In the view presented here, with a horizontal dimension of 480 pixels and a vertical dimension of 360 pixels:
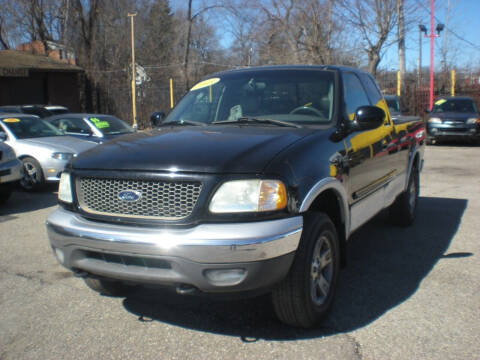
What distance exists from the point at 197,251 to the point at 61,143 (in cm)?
768

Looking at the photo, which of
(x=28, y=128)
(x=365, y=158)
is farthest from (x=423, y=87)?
(x=365, y=158)

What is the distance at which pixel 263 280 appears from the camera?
2.88 metres

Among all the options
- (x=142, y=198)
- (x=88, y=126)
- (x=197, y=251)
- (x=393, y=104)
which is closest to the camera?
(x=197, y=251)

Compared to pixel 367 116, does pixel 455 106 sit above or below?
above

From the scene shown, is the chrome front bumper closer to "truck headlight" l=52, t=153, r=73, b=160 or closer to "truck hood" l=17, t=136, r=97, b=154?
"truck headlight" l=52, t=153, r=73, b=160

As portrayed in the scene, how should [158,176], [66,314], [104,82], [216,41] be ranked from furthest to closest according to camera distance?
[216,41] < [104,82] < [66,314] < [158,176]

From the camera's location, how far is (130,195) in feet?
10.1

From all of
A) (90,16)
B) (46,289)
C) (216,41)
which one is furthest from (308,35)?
(46,289)

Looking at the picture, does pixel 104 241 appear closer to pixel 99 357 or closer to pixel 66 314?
pixel 99 357

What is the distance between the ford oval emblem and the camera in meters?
3.06

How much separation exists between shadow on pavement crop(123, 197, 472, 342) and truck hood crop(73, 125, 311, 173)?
118 cm

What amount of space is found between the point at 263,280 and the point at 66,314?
1.70m

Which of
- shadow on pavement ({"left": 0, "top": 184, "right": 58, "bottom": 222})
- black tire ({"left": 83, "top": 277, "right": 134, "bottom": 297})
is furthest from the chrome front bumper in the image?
shadow on pavement ({"left": 0, "top": 184, "right": 58, "bottom": 222})

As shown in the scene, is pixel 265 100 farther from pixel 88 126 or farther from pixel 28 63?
pixel 28 63
